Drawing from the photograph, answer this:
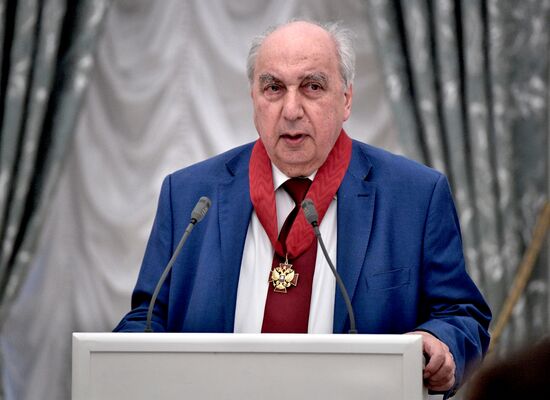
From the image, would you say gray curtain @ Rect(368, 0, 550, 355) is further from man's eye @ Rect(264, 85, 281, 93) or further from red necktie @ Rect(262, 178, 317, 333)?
red necktie @ Rect(262, 178, 317, 333)

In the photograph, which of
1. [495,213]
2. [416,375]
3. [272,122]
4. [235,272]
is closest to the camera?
[416,375]

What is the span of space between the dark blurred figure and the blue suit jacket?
161 centimetres

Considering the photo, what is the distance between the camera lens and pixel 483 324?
2516 millimetres

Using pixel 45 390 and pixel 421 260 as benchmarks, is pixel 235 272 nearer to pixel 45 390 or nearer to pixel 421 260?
pixel 421 260

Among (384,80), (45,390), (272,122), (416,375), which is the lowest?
(45,390)

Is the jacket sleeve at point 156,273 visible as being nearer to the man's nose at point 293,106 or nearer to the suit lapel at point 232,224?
the suit lapel at point 232,224

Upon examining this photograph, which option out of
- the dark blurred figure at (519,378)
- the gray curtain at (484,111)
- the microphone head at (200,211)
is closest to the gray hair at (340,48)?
the microphone head at (200,211)

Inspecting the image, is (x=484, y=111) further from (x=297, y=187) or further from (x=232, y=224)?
(x=232, y=224)

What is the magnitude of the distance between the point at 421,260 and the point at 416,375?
0.80m

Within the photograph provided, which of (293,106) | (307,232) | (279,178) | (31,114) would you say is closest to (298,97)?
(293,106)

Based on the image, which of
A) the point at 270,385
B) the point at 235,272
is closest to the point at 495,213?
the point at 235,272

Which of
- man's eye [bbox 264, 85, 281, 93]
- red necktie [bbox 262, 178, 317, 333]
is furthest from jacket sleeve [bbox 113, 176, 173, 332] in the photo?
man's eye [bbox 264, 85, 281, 93]

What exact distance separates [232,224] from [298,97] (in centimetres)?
42

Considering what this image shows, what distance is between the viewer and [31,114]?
14.3 ft
